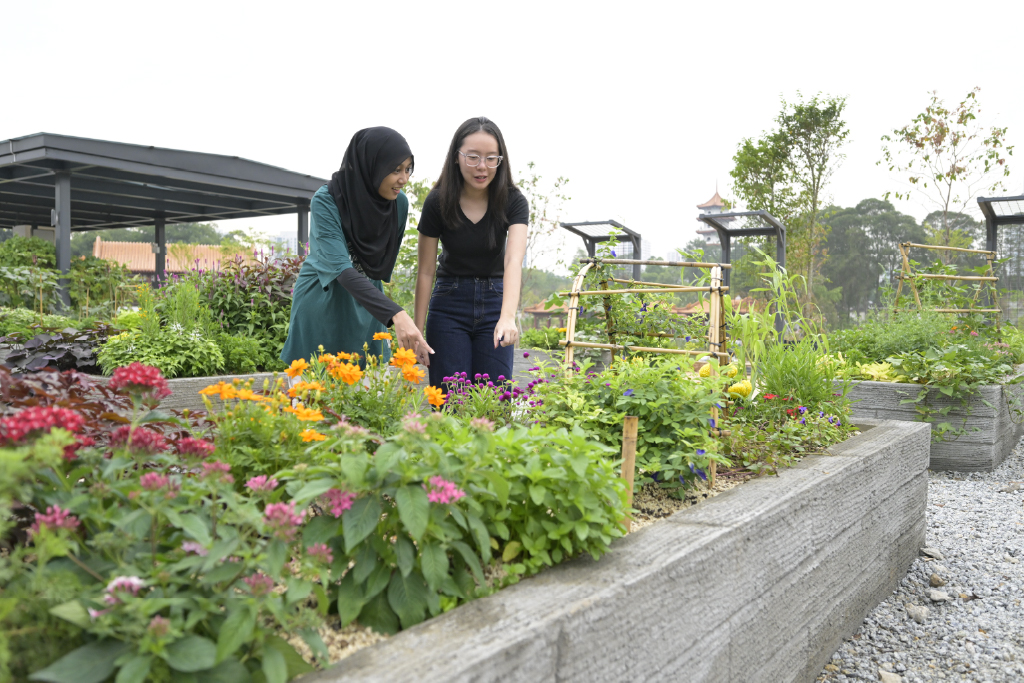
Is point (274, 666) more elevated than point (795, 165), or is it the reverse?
point (795, 165)

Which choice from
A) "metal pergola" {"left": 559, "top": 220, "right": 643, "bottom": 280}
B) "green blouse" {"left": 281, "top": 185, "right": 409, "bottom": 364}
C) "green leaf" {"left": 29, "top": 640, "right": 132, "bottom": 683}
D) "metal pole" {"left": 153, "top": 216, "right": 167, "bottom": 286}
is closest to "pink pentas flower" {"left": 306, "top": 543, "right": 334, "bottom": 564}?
"green leaf" {"left": 29, "top": 640, "right": 132, "bottom": 683}

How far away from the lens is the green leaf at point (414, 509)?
105cm

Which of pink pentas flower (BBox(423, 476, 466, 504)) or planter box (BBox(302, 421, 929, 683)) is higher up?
pink pentas flower (BBox(423, 476, 466, 504))

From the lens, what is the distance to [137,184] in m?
11.4

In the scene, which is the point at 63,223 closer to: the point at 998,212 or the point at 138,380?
the point at 138,380

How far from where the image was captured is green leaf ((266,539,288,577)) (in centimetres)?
89

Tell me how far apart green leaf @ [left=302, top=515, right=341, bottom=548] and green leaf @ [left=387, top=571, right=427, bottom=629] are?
146mm

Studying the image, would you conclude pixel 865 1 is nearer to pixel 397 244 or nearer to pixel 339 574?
pixel 397 244

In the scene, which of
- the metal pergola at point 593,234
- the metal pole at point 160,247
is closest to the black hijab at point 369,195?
the metal pergola at point 593,234

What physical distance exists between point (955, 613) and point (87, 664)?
2940mm

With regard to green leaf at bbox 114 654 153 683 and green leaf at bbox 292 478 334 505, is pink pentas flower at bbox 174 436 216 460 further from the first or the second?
green leaf at bbox 114 654 153 683

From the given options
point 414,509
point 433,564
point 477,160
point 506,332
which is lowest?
point 433,564

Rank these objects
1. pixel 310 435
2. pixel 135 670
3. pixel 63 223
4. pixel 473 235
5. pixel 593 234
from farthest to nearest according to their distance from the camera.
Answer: pixel 593 234
pixel 63 223
pixel 473 235
pixel 310 435
pixel 135 670

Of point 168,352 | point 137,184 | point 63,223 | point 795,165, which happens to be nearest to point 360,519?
point 168,352
